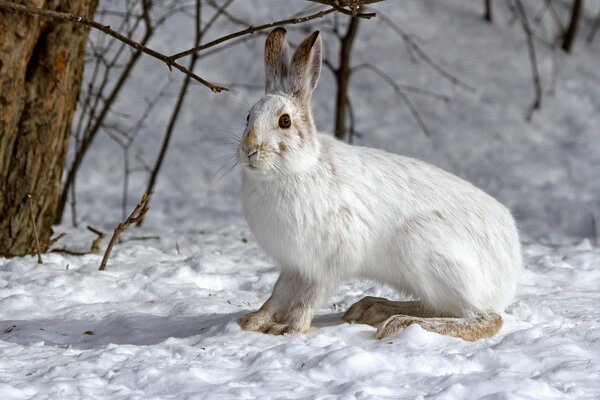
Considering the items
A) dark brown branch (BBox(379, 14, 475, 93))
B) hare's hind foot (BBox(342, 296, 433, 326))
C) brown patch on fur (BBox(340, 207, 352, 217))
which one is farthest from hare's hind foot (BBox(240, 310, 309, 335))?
dark brown branch (BBox(379, 14, 475, 93))

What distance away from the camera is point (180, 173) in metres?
9.41

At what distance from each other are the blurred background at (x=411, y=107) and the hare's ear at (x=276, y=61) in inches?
168

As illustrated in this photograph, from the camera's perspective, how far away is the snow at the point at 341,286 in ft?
11.1

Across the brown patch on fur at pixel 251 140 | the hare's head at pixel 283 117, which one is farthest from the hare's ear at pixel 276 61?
the brown patch on fur at pixel 251 140

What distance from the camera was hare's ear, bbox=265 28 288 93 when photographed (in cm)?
398

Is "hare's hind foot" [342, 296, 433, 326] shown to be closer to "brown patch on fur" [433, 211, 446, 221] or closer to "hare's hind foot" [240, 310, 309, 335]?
"hare's hind foot" [240, 310, 309, 335]

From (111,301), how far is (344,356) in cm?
166

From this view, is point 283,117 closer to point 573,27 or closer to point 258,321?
point 258,321

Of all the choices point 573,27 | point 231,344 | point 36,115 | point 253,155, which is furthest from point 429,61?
point 231,344

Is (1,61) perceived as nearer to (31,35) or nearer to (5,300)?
(31,35)

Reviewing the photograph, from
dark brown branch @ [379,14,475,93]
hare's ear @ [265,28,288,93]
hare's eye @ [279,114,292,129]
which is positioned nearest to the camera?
hare's eye @ [279,114,292,129]

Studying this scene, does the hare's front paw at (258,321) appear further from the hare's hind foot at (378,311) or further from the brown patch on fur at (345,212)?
the brown patch on fur at (345,212)

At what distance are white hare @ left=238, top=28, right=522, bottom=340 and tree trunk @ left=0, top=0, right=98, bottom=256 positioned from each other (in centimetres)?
178

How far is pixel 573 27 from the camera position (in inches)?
401
